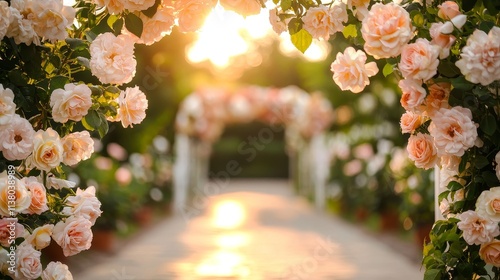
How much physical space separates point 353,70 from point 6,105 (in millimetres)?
1274

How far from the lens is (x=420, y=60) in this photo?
2.83 m

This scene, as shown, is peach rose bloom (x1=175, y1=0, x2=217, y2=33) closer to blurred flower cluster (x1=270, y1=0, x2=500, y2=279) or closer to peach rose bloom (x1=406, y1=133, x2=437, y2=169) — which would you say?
blurred flower cluster (x1=270, y1=0, x2=500, y2=279)

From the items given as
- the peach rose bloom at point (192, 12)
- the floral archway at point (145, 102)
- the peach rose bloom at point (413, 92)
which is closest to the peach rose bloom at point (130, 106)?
the floral archway at point (145, 102)

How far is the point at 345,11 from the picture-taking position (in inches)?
126

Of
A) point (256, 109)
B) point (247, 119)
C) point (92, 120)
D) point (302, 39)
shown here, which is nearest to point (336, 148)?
point (256, 109)

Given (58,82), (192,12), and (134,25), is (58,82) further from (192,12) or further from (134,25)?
A: (192,12)

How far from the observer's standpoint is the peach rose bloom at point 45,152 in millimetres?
2951

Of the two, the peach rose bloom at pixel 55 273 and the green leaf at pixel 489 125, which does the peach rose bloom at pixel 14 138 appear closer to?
the peach rose bloom at pixel 55 273

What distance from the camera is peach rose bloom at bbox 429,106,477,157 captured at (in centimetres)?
287

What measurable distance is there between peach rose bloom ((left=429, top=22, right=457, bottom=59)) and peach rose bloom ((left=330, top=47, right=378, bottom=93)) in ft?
1.02

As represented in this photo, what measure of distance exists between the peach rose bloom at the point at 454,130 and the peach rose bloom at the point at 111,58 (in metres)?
1.16

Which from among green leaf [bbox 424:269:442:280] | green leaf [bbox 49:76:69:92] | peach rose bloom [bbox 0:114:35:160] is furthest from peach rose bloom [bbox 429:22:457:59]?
peach rose bloom [bbox 0:114:35:160]

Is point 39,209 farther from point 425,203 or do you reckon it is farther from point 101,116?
point 425,203

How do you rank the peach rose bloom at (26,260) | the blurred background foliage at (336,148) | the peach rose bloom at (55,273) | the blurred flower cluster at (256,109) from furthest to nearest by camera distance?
the blurred flower cluster at (256,109), the blurred background foliage at (336,148), the peach rose bloom at (55,273), the peach rose bloom at (26,260)
